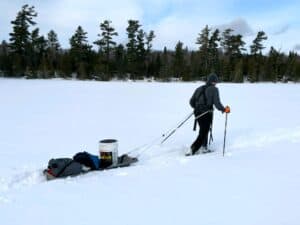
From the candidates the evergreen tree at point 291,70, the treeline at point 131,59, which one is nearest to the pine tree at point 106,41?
the treeline at point 131,59

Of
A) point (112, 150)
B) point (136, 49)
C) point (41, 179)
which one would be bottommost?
point (41, 179)

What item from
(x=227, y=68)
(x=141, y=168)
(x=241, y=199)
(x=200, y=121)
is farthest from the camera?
(x=227, y=68)

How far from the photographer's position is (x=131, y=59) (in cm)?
4466

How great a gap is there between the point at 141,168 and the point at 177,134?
10.7 ft

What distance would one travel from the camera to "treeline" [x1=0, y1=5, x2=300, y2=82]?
39.7 m

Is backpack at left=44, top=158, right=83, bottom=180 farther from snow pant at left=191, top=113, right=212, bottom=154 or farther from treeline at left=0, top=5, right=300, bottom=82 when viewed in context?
treeline at left=0, top=5, right=300, bottom=82

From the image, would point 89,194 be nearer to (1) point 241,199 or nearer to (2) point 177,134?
(1) point 241,199

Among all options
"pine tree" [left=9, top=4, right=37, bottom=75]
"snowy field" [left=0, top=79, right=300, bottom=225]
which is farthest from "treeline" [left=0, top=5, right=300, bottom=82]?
"snowy field" [left=0, top=79, right=300, bottom=225]

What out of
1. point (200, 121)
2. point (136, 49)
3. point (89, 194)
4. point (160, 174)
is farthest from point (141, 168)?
point (136, 49)

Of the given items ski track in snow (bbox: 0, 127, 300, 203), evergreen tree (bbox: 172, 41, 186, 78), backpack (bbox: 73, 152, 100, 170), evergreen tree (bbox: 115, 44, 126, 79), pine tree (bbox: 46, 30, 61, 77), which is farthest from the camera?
Result: evergreen tree (bbox: 172, 41, 186, 78)

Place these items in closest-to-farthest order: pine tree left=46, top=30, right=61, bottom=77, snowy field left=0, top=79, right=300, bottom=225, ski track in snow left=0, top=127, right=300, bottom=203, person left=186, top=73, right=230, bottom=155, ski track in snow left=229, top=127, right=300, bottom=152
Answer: snowy field left=0, top=79, right=300, bottom=225, ski track in snow left=0, top=127, right=300, bottom=203, person left=186, top=73, right=230, bottom=155, ski track in snow left=229, top=127, right=300, bottom=152, pine tree left=46, top=30, right=61, bottom=77

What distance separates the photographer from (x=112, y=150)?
5594 millimetres

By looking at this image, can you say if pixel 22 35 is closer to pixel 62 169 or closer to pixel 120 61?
pixel 120 61

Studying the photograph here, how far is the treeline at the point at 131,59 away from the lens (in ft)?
130
